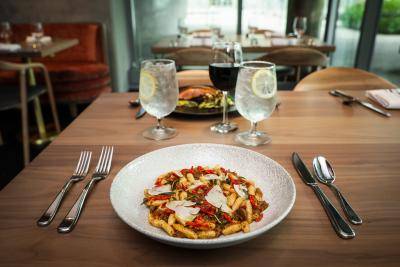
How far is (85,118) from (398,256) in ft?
2.81

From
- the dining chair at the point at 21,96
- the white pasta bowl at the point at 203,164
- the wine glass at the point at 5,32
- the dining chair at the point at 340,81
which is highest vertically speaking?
the wine glass at the point at 5,32

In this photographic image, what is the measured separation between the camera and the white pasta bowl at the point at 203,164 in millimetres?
434

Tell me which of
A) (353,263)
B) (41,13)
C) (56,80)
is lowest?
(56,80)

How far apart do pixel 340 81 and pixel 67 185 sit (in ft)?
4.45

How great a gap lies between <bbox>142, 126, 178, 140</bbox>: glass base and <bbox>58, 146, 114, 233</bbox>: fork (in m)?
0.11

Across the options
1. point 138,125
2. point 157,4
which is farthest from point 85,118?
point 157,4

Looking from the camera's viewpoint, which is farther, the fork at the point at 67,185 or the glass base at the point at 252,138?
the glass base at the point at 252,138

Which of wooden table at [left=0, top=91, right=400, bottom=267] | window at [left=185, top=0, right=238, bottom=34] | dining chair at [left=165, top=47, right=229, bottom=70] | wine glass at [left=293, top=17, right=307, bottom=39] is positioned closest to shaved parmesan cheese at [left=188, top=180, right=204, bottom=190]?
wooden table at [left=0, top=91, right=400, bottom=267]

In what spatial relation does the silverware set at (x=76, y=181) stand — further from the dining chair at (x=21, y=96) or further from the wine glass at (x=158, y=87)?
the dining chair at (x=21, y=96)

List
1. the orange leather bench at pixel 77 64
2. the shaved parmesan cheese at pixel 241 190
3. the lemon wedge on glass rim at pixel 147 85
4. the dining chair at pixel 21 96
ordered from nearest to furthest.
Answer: the shaved parmesan cheese at pixel 241 190 → the lemon wedge on glass rim at pixel 147 85 → the dining chair at pixel 21 96 → the orange leather bench at pixel 77 64

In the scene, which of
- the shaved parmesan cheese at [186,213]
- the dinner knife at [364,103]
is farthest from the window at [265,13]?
the shaved parmesan cheese at [186,213]

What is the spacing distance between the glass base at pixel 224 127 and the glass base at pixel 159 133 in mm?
109

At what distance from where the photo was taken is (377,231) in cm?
50

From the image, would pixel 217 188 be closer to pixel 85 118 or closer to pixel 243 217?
pixel 243 217
